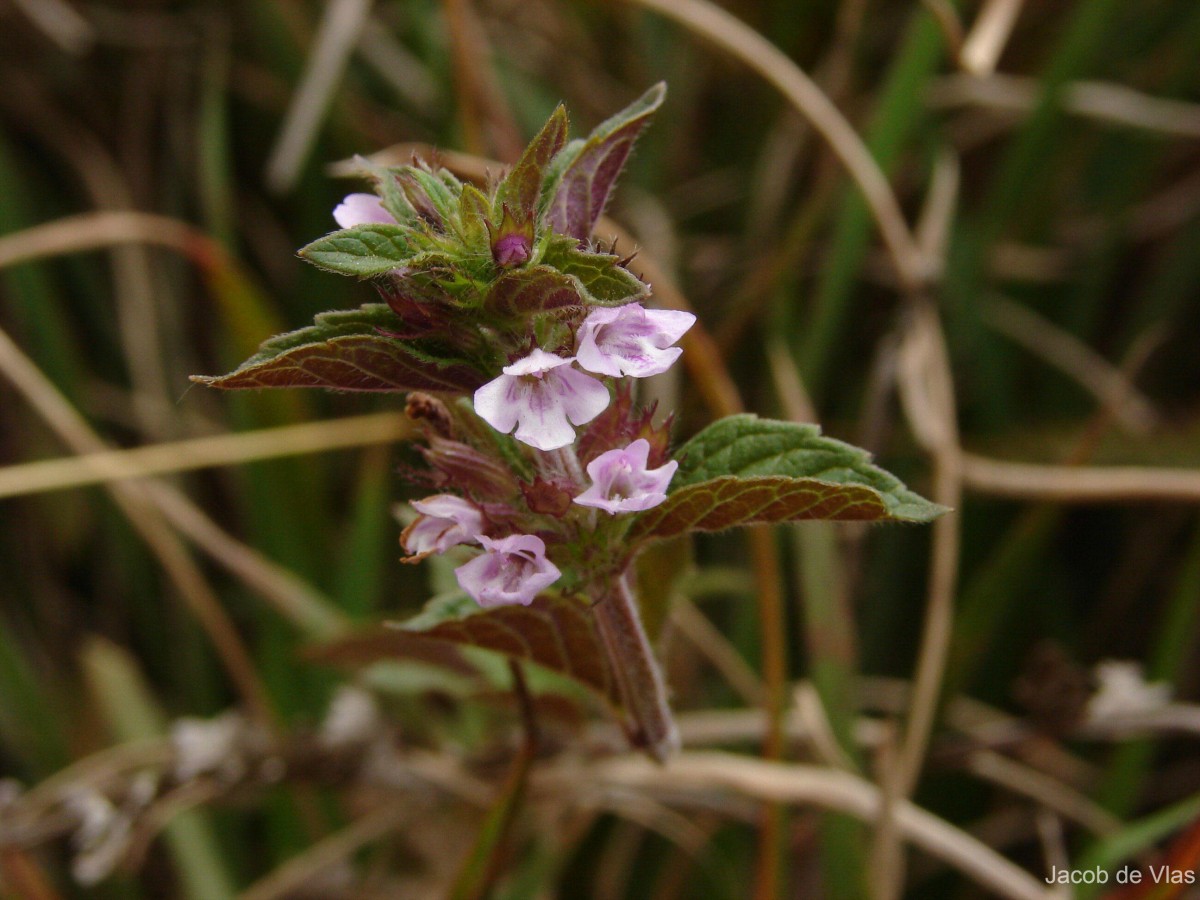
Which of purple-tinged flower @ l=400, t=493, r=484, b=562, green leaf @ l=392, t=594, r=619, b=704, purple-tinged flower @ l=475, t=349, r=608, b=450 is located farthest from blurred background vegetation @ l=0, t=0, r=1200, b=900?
purple-tinged flower @ l=475, t=349, r=608, b=450

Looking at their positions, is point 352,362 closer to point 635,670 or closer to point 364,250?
point 364,250

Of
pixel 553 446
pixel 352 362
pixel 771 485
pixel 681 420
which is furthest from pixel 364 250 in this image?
pixel 681 420

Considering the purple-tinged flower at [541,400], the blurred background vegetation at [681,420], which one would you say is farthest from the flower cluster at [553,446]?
the blurred background vegetation at [681,420]

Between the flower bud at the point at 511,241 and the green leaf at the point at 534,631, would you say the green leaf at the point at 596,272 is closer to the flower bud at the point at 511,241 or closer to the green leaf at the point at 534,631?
the flower bud at the point at 511,241

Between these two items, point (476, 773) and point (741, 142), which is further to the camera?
point (741, 142)

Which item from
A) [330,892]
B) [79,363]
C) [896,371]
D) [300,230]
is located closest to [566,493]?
[330,892]

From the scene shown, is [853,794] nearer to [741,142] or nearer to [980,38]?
[980,38]

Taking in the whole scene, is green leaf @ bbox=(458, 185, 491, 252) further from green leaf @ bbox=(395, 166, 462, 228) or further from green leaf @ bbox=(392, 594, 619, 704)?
green leaf @ bbox=(392, 594, 619, 704)
